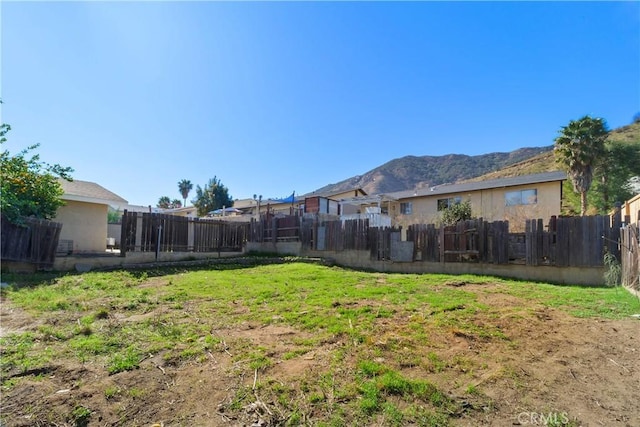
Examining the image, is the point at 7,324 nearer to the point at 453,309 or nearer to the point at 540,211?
the point at 453,309

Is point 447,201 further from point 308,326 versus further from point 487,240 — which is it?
point 308,326

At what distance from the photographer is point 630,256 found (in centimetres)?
705

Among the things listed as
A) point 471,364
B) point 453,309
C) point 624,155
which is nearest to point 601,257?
point 453,309

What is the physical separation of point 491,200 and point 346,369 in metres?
22.2

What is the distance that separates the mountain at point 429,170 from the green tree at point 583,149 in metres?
50.0

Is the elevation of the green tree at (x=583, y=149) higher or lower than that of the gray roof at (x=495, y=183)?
higher

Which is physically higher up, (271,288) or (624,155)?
(624,155)

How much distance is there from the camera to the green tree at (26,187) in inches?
360

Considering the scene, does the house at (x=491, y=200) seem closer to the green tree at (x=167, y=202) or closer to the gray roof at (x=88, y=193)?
the gray roof at (x=88, y=193)

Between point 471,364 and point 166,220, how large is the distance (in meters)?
13.0

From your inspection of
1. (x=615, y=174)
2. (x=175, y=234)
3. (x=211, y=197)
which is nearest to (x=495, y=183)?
(x=615, y=174)

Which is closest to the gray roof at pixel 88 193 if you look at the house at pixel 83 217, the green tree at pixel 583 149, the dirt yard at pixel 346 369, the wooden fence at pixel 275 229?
the house at pixel 83 217

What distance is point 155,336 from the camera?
14.2 feet

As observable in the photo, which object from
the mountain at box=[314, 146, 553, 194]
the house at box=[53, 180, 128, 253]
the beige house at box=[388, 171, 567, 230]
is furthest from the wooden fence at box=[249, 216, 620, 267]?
the mountain at box=[314, 146, 553, 194]
